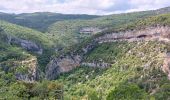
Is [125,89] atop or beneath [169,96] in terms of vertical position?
atop

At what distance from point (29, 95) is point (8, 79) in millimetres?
15268

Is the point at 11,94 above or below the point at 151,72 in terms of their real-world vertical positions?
above

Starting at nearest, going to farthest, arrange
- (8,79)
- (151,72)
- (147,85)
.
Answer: (8,79) < (147,85) < (151,72)

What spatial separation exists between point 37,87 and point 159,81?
232ft

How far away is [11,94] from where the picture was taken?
11038 cm

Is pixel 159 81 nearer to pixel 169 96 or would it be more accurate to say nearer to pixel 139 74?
pixel 139 74

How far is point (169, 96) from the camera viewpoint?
5950 inches

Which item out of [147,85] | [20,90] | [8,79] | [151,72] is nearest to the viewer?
[20,90]

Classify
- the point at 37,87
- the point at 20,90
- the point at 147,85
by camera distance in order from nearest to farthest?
the point at 20,90 < the point at 37,87 < the point at 147,85

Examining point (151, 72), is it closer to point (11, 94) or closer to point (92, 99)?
point (92, 99)

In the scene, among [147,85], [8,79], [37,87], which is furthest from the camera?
[147,85]

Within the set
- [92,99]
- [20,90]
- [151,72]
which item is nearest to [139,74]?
[151,72]

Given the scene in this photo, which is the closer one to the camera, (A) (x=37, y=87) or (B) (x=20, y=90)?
(B) (x=20, y=90)

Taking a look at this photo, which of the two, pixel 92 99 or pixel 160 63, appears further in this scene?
pixel 160 63
